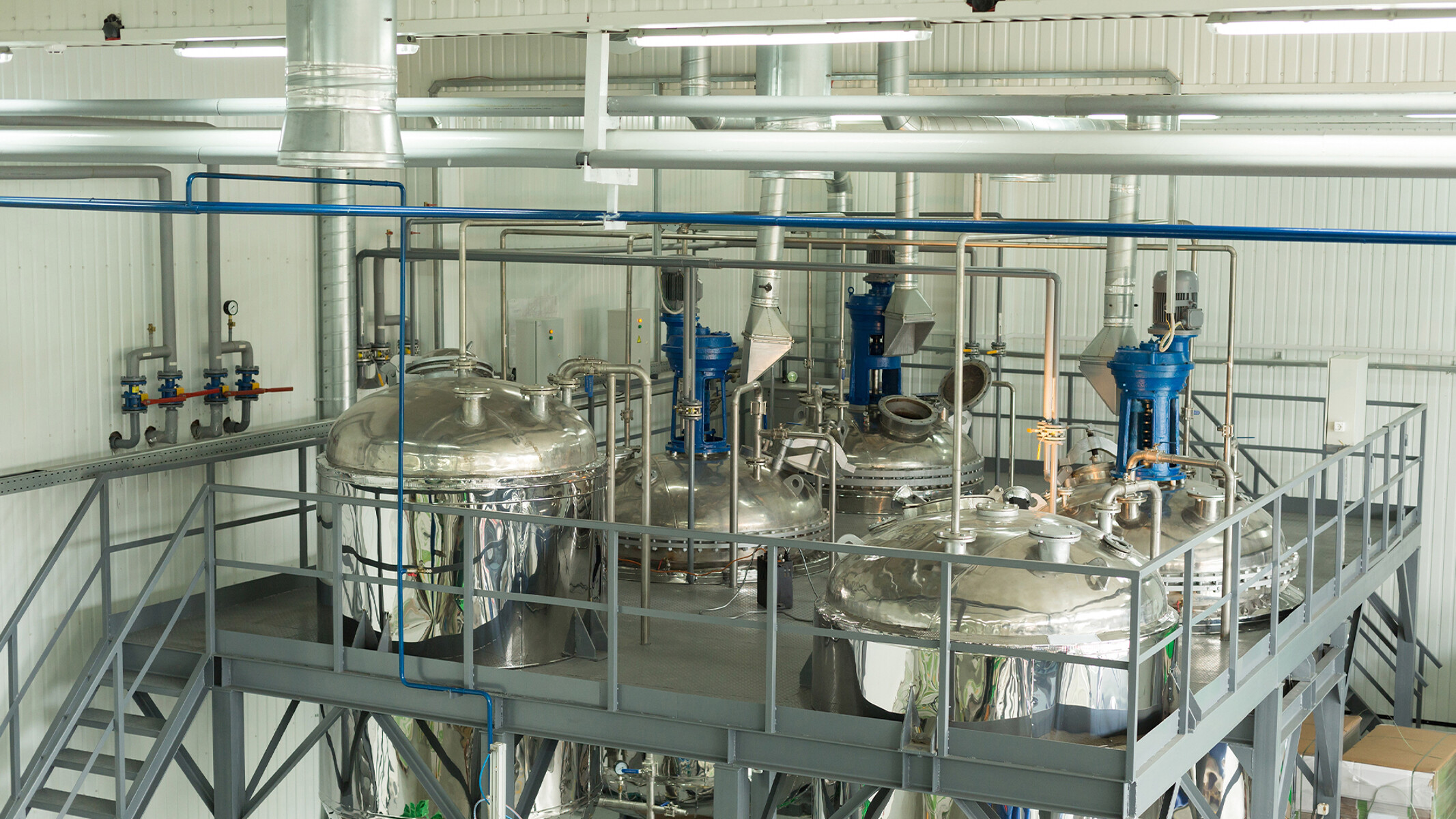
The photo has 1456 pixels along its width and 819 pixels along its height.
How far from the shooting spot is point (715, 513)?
30.4 ft

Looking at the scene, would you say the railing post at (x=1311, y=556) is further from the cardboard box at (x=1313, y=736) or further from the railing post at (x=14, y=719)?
the railing post at (x=14, y=719)

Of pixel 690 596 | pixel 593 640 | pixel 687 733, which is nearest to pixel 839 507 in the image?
pixel 690 596

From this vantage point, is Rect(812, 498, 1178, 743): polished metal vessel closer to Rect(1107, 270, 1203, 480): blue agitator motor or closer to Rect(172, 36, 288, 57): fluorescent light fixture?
Rect(1107, 270, 1203, 480): blue agitator motor

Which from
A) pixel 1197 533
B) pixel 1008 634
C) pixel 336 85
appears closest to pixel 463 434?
pixel 336 85

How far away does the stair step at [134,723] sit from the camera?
8414 millimetres

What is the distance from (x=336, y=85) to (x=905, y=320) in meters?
6.10

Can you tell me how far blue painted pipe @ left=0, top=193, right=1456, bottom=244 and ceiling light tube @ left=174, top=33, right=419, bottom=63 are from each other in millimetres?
963

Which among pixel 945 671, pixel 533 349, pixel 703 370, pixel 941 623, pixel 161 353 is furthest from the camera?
pixel 533 349

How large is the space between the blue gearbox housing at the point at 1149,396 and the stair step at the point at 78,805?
6443 millimetres

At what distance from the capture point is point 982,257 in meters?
15.9

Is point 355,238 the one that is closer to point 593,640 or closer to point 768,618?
point 593,640

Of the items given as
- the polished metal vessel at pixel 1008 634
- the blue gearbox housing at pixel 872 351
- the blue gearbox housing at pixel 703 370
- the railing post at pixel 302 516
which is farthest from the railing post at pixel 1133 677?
the blue gearbox housing at pixel 872 351

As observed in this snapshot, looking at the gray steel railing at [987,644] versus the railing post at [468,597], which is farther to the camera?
the railing post at [468,597]

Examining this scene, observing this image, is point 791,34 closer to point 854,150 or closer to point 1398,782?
point 854,150
